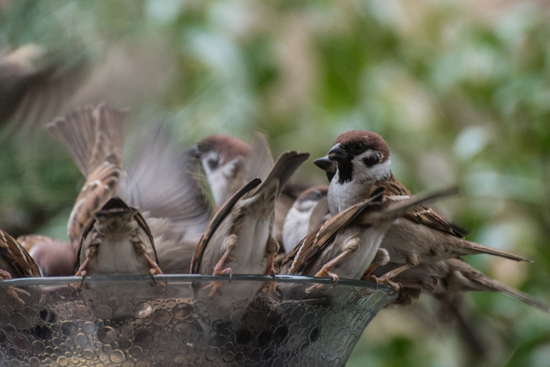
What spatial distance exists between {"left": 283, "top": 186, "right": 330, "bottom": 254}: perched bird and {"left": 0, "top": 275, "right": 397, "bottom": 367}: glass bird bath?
0.34m

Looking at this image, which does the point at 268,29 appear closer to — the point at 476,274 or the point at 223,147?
the point at 223,147

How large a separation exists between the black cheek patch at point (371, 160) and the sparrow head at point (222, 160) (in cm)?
30

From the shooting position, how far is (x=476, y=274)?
1.10 metres

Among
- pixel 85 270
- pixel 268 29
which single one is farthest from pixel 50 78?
pixel 268 29

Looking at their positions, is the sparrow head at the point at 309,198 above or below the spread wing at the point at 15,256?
below

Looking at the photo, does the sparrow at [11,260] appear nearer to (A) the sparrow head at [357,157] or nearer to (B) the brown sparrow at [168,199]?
(B) the brown sparrow at [168,199]

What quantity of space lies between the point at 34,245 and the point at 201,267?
39cm

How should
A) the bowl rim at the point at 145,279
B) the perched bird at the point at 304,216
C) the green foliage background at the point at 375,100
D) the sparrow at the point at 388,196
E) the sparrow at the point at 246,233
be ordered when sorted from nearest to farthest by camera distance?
the bowl rim at the point at 145,279 < the sparrow at the point at 246,233 < the sparrow at the point at 388,196 < the perched bird at the point at 304,216 < the green foliage background at the point at 375,100

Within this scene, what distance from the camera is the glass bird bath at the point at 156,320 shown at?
65 centimetres

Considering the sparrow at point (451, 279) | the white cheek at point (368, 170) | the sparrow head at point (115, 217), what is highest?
the sparrow head at point (115, 217)

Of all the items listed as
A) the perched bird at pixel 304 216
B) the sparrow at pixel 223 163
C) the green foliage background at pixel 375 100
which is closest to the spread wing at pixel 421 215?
the perched bird at pixel 304 216

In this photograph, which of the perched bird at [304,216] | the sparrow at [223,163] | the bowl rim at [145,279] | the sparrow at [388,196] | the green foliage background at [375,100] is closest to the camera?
the bowl rim at [145,279]

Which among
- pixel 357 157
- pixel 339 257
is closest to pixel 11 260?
pixel 339 257

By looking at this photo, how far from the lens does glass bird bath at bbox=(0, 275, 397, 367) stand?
25.7 inches
